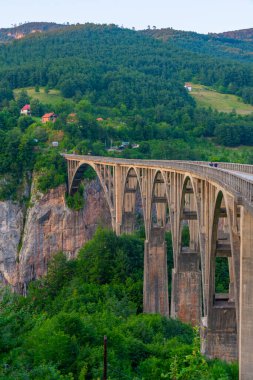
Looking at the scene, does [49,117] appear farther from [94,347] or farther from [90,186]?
[94,347]

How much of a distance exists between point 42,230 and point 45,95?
55483 millimetres

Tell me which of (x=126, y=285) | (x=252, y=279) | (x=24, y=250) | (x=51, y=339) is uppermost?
(x=252, y=279)

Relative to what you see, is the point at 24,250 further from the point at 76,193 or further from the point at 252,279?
the point at 252,279

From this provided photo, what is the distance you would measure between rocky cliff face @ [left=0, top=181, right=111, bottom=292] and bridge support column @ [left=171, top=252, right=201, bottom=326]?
1516 inches

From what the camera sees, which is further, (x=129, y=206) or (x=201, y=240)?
(x=129, y=206)

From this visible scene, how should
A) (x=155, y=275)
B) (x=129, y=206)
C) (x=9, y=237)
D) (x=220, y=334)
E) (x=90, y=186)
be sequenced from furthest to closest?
(x=9, y=237), (x=90, y=186), (x=129, y=206), (x=155, y=275), (x=220, y=334)

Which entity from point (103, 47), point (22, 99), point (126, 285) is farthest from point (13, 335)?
point (103, 47)

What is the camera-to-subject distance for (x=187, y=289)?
127 ft

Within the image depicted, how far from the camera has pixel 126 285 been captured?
4941cm

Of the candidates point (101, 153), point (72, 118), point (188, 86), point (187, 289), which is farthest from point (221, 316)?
point (188, 86)

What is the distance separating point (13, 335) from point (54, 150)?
202 ft

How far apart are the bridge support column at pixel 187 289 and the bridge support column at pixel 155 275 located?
6993mm

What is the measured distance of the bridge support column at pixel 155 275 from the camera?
46.6m

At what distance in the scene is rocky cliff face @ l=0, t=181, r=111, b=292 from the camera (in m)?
76.6
